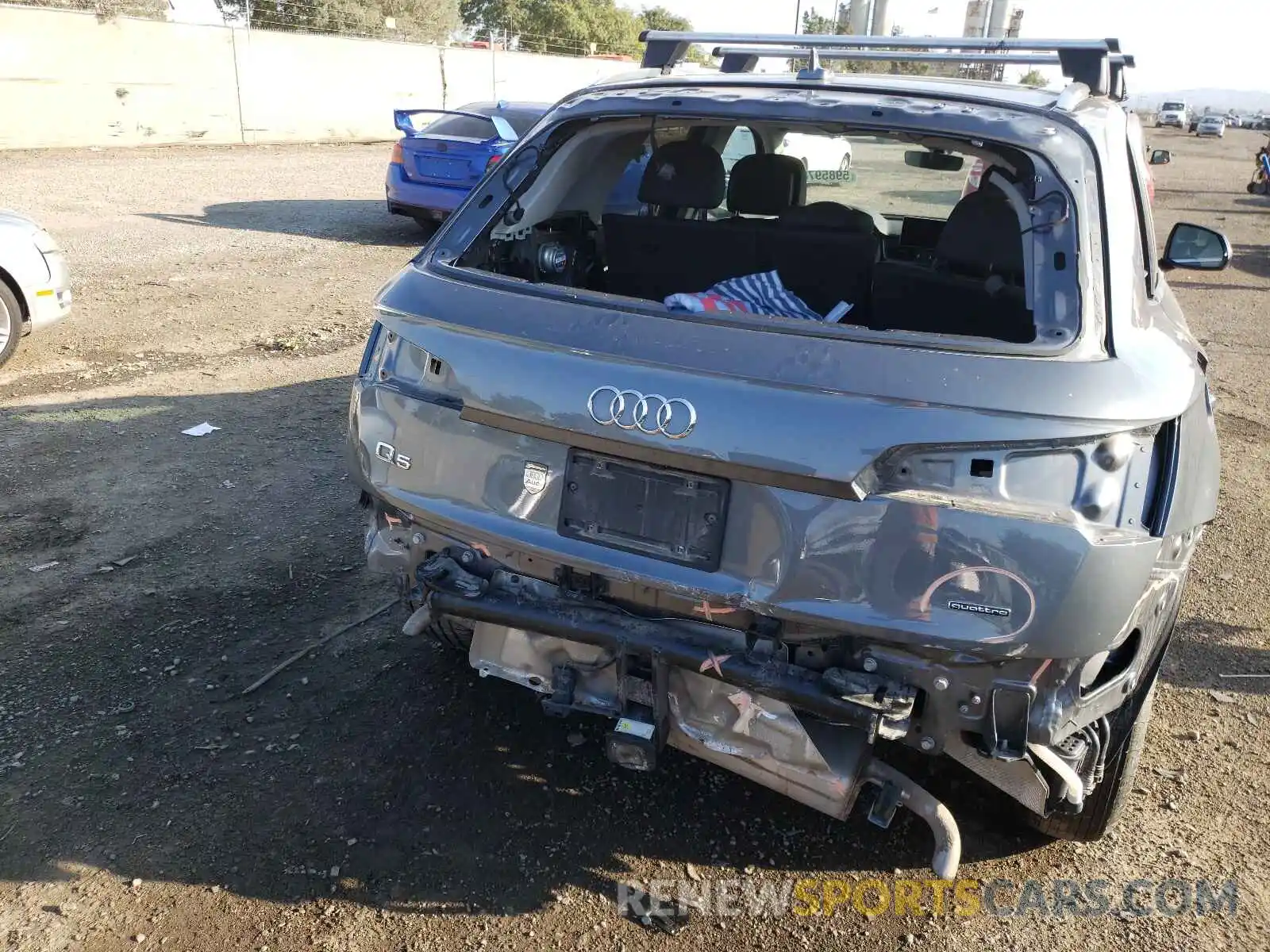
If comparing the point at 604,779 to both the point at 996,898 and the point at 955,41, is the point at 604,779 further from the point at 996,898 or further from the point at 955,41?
the point at 955,41

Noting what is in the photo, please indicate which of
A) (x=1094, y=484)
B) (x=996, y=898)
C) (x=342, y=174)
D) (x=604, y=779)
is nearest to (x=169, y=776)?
(x=604, y=779)

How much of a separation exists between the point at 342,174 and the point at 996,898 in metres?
17.3

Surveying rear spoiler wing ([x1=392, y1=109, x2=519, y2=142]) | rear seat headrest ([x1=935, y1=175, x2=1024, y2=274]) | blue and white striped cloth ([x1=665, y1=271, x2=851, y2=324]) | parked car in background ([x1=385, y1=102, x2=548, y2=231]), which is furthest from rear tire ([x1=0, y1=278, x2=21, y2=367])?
rear seat headrest ([x1=935, y1=175, x2=1024, y2=274])

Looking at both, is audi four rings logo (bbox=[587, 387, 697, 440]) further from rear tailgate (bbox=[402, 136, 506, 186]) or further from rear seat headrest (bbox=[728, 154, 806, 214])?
rear tailgate (bbox=[402, 136, 506, 186])

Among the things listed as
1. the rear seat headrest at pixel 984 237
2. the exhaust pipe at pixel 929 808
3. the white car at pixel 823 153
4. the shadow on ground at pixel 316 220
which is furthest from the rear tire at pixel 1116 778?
the shadow on ground at pixel 316 220

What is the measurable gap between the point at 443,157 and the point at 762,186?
8034 millimetres

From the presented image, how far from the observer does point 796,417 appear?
236 cm

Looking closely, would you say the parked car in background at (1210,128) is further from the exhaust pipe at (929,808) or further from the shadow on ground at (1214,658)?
the exhaust pipe at (929,808)

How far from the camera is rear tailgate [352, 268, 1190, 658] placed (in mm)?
2256

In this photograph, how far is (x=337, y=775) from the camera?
318 cm

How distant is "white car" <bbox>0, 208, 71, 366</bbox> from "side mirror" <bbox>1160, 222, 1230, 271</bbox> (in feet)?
21.8

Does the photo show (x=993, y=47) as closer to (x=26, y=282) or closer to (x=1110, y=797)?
(x=1110, y=797)

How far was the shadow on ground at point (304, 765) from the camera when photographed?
2.86 meters

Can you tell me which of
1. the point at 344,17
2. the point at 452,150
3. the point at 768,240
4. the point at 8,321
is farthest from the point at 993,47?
the point at 344,17
